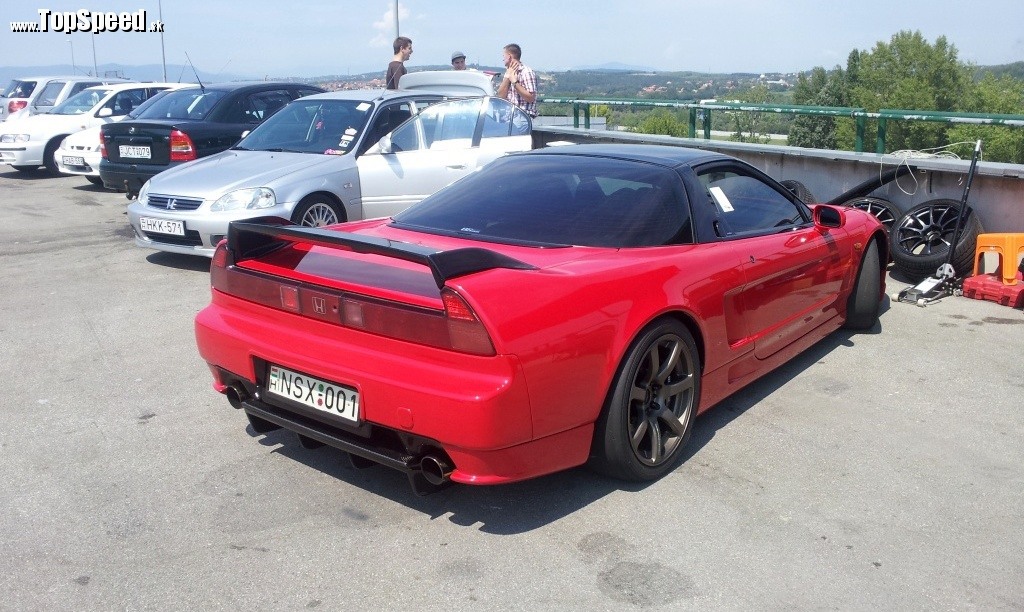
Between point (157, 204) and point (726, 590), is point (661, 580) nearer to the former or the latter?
point (726, 590)

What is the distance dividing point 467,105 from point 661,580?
6.69 metres

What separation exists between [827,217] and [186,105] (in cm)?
815

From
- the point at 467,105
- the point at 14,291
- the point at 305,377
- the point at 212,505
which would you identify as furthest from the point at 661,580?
the point at 467,105

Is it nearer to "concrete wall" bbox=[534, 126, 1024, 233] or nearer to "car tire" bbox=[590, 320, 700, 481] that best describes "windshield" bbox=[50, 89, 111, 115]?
"concrete wall" bbox=[534, 126, 1024, 233]

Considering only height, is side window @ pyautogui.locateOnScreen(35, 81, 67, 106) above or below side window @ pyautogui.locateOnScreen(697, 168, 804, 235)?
above

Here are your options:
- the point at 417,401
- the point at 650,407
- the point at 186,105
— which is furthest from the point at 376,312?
the point at 186,105

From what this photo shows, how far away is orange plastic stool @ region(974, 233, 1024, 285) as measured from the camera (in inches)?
Result: 264

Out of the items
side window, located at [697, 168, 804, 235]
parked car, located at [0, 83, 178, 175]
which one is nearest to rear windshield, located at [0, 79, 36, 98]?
parked car, located at [0, 83, 178, 175]

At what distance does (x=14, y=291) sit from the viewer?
7.03m

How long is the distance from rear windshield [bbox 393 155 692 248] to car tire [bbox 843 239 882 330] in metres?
2.06

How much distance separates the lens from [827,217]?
196 inches

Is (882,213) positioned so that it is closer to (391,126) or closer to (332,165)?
(391,126)

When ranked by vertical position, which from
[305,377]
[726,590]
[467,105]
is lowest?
[726,590]

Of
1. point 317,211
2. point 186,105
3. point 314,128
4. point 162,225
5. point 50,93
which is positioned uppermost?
point 50,93
